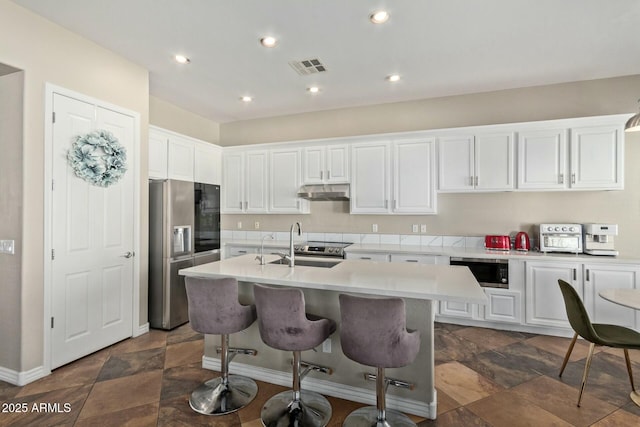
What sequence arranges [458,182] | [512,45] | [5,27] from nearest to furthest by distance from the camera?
[5,27] < [512,45] < [458,182]

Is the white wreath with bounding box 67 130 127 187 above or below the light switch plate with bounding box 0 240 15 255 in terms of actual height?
above

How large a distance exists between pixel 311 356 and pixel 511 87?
4.07 m

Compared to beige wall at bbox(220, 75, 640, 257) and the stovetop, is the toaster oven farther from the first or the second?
the stovetop

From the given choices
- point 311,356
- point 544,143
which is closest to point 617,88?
point 544,143

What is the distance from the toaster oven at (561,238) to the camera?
3.66 m

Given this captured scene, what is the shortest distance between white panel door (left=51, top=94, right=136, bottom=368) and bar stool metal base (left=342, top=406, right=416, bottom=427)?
2.56m

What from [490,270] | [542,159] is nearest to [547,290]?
[490,270]

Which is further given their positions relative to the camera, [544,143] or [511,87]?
[511,87]

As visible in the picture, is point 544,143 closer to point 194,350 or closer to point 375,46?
point 375,46

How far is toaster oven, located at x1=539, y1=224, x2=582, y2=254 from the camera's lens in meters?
3.66

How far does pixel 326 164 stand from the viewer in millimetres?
4691

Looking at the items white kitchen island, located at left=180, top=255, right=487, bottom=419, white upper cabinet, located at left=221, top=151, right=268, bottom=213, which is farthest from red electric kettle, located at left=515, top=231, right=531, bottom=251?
white upper cabinet, located at left=221, top=151, right=268, bottom=213

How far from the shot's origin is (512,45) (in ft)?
9.90

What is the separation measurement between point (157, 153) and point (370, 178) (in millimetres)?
2791
